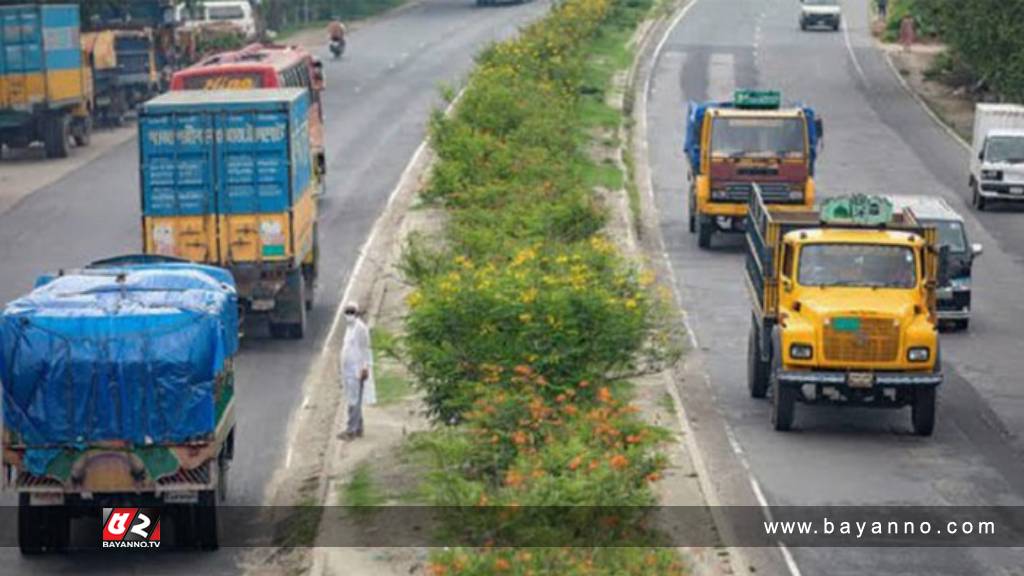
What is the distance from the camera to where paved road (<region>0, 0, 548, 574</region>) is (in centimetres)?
2503

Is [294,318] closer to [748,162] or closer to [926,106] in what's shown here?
[748,162]

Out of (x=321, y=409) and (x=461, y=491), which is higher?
(x=461, y=491)

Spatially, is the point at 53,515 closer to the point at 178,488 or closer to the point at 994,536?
the point at 178,488

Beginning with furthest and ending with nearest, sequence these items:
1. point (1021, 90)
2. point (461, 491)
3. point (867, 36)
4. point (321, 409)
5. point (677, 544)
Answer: point (867, 36) < point (1021, 90) < point (321, 409) < point (677, 544) < point (461, 491)

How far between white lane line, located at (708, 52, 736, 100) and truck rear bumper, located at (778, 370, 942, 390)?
128 feet

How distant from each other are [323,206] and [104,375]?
24771 millimetres

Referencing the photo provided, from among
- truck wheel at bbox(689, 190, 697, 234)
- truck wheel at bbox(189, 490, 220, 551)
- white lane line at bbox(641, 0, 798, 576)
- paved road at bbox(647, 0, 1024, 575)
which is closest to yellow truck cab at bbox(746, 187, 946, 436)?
paved road at bbox(647, 0, 1024, 575)

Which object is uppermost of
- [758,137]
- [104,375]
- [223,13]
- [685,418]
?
[104,375]

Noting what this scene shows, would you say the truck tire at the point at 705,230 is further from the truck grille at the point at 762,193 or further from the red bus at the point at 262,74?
the red bus at the point at 262,74

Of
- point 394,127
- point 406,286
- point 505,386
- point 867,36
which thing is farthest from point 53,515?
point 867,36

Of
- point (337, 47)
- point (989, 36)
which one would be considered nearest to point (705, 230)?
point (989, 36)

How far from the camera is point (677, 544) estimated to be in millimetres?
19312

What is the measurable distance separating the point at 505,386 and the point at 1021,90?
37.3 meters

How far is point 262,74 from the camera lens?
3919 centimetres
